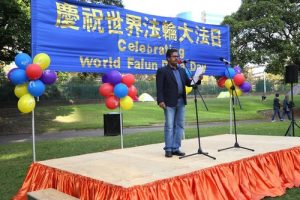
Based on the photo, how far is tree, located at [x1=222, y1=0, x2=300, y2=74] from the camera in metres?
23.5

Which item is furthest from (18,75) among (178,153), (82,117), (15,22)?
(82,117)

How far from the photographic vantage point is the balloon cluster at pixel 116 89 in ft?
24.4

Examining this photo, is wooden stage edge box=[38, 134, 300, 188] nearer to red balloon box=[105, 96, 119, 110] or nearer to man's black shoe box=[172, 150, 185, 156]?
man's black shoe box=[172, 150, 185, 156]

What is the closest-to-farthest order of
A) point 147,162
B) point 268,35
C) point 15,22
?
point 147,162, point 15,22, point 268,35

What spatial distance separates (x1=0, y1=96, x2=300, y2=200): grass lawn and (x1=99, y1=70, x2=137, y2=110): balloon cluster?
226 cm

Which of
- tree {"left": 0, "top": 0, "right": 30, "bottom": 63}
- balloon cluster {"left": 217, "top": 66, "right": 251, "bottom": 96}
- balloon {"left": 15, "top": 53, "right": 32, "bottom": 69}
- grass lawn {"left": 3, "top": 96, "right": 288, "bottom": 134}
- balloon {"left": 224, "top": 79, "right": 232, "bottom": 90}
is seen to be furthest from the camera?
grass lawn {"left": 3, "top": 96, "right": 288, "bottom": 134}

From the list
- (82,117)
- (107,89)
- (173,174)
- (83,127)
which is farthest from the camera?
(82,117)

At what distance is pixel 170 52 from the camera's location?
6.14 m

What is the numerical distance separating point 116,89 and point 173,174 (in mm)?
2932

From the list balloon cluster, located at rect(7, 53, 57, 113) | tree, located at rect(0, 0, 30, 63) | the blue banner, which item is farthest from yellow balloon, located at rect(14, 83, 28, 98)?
tree, located at rect(0, 0, 30, 63)

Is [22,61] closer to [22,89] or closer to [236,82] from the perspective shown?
[22,89]

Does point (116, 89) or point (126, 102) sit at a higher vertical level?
point (116, 89)

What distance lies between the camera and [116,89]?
24.3 ft

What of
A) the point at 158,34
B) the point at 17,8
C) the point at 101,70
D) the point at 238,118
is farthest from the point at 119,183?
the point at 238,118
